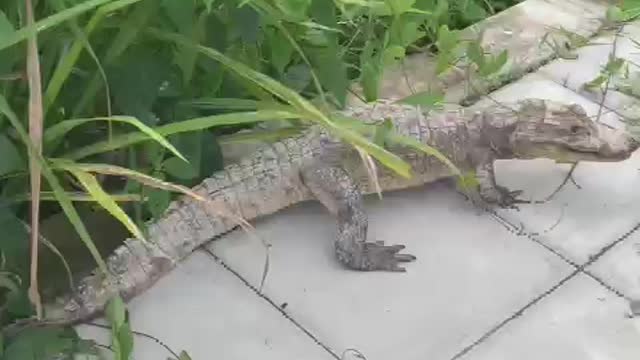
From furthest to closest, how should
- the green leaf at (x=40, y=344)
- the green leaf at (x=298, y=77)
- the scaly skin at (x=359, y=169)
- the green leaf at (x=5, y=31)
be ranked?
1. the green leaf at (x=298, y=77)
2. the scaly skin at (x=359, y=169)
3. the green leaf at (x=40, y=344)
4. the green leaf at (x=5, y=31)

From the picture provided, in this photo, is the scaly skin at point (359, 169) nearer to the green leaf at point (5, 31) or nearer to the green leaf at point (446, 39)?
the green leaf at point (446, 39)

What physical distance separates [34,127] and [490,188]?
1.24 meters

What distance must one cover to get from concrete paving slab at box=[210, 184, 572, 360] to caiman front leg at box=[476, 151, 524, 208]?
6 cm

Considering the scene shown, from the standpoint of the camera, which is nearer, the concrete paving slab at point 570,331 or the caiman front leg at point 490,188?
the concrete paving slab at point 570,331

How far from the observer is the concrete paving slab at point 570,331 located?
7.82 feet

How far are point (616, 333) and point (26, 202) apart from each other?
1428 millimetres

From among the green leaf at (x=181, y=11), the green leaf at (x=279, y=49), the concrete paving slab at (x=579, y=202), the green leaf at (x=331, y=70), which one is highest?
the green leaf at (x=181, y=11)

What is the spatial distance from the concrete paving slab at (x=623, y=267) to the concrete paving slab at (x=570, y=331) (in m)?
0.04

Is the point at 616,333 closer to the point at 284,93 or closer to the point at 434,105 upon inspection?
the point at 434,105

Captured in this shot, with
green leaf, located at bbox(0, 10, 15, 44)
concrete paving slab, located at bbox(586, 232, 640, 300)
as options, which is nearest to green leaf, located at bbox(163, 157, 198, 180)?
green leaf, located at bbox(0, 10, 15, 44)

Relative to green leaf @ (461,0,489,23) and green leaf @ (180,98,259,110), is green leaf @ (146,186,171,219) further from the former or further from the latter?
green leaf @ (461,0,489,23)

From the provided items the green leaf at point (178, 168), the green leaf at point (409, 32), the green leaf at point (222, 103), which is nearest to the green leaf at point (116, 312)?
the green leaf at point (178, 168)

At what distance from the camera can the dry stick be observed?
2.09 meters

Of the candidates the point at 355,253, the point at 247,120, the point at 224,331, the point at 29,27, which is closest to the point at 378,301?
the point at 355,253
